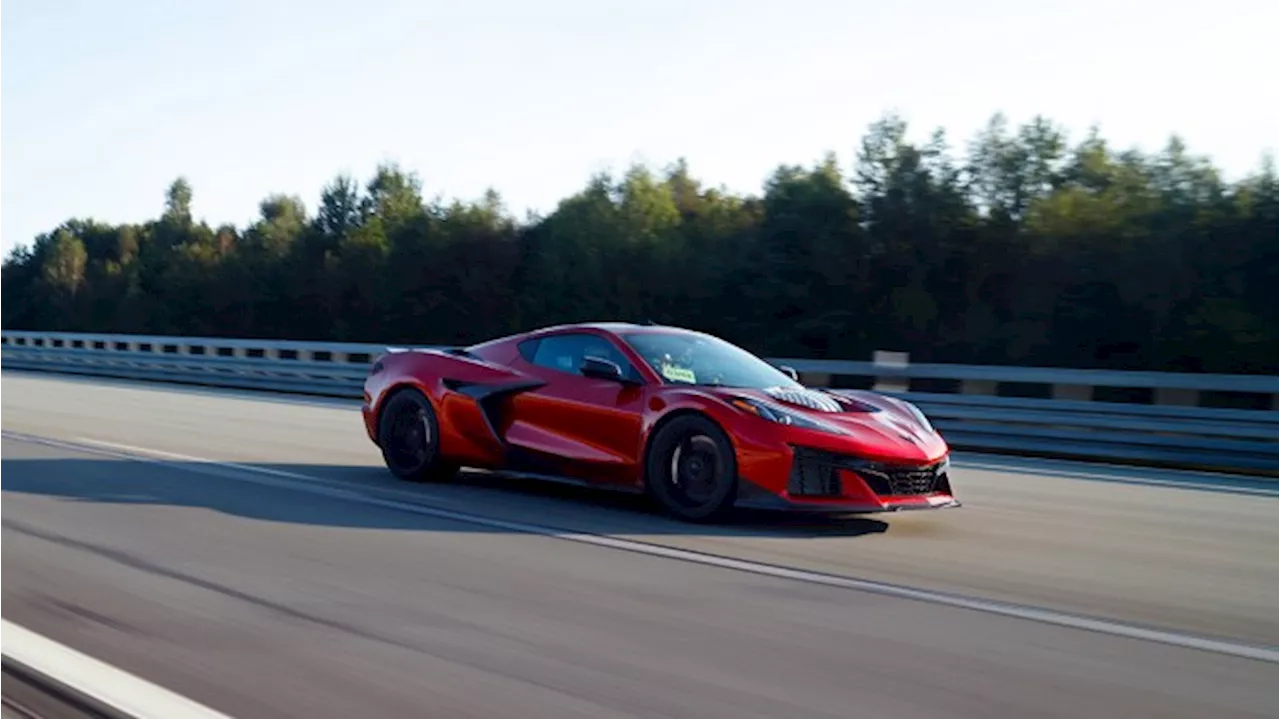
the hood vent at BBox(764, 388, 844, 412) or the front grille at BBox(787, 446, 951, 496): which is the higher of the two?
the hood vent at BBox(764, 388, 844, 412)

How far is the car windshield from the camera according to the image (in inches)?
356

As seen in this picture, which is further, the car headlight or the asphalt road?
the car headlight

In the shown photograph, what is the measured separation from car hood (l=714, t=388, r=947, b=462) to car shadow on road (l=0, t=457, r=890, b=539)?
53cm

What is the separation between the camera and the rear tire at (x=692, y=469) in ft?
27.4

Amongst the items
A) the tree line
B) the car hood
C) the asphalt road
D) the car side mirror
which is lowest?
the asphalt road

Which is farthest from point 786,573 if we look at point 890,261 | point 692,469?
point 890,261

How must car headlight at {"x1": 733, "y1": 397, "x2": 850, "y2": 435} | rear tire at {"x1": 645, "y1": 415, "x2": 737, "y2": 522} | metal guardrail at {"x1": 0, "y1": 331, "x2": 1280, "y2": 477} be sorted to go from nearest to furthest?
car headlight at {"x1": 733, "y1": 397, "x2": 850, "y2": 435} → rear tire at {"x1": 645, "y1": 415, "x2": 737, "y2": 522} → metal guardrail at {"x1": 0, "y1": 331, "x2": 1280, "y2": 477}

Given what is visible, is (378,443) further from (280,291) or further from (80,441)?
(280,291)

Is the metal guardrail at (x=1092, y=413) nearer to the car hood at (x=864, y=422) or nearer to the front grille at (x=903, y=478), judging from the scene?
the car hood at (x=864, y=422)

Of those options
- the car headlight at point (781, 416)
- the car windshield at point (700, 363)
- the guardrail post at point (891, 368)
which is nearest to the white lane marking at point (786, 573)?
the car headlight at point (781, 416)

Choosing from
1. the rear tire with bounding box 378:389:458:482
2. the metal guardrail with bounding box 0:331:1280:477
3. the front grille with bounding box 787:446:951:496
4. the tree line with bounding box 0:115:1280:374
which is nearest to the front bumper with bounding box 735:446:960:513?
the front grille with bounding box 787:446:951:496

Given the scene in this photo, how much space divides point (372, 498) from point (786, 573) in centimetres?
359

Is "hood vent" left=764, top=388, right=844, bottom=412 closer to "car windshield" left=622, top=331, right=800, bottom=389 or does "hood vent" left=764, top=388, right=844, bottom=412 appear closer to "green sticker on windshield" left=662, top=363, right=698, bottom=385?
"car windshield" left=622, top=331, right=800, bottom=389

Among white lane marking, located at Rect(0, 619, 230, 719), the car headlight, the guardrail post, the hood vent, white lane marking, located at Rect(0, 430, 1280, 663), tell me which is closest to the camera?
white lane marking, located at Rect(0, 619, 230, 719)
